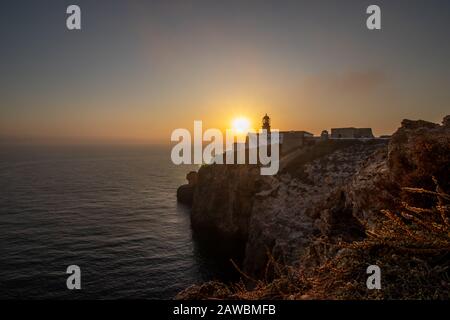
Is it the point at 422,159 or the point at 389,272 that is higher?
the point at 422,159

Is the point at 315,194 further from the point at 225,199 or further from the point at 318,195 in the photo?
the point at 225,199

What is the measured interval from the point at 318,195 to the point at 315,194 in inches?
24.9

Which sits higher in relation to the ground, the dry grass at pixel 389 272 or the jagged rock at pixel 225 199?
the dry grass at pixel 389 272

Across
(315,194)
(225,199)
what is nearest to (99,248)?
(225,199)

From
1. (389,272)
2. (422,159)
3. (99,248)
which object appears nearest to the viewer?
(389,272)

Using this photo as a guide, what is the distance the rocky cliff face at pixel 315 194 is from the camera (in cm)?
955

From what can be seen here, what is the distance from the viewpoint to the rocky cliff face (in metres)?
9.55

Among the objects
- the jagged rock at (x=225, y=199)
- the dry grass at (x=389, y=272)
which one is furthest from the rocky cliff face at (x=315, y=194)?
the dry grass at (x=389, y=272)

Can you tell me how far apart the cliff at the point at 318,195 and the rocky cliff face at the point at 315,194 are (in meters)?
0.04

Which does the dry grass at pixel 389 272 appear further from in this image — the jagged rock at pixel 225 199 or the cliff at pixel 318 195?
the jagged rock at pixel 225 199

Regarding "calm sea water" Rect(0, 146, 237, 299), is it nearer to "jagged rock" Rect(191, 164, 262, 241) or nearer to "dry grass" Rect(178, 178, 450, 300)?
"jagged rock" Rect(191, 164, 262, 241)

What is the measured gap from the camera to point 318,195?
126 ft
